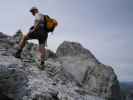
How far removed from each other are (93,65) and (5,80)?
26.5 metres

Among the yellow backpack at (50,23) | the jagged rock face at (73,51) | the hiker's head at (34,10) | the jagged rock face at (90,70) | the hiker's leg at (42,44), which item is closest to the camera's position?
the yellow backpack at (50,23)

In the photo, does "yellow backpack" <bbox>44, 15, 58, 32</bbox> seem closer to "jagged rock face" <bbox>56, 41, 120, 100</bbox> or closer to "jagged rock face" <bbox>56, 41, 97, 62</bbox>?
"jagged rock face" <bbox>56, 41, 120, 100</bbox>

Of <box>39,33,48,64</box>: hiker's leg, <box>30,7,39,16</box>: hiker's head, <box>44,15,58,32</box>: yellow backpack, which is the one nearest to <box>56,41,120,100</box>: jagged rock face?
<box>39,33,48,64</box>: hiker's leg

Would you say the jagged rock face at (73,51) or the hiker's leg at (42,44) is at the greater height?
the jagged rock face at (73,51)

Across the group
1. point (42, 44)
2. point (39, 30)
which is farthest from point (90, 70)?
point (39, 30)

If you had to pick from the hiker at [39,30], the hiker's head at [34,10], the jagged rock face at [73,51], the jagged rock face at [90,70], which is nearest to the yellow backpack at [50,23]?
the hiker at [39,30]

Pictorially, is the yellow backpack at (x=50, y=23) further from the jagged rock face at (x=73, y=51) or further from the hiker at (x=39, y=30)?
the jagged rock face at (x=73, y=51)

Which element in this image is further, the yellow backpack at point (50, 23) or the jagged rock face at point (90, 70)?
the jagged rock face at point (90, 70)

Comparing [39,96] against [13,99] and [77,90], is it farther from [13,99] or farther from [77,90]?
[77,90]

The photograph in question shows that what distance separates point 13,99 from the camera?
1460 cm

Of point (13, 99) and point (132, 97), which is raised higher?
point (13, 99)

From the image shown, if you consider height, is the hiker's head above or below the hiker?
above

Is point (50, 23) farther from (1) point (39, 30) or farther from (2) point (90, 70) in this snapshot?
(2) point (90, 70)

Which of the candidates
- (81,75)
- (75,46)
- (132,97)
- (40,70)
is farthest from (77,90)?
(132,97)
